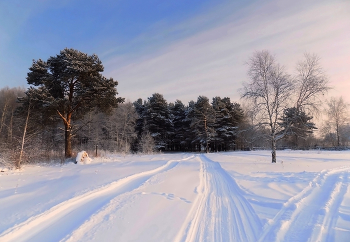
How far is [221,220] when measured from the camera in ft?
14.9

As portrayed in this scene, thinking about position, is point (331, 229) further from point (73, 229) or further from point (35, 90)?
point (35, 90)

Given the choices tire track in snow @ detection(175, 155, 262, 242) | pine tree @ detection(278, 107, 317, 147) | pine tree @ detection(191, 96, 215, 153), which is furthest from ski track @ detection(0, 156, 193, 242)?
pine tree @ detection(191, 96, 215, 153)

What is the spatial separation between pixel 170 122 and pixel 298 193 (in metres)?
39.0

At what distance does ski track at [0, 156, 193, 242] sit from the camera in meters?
3.82

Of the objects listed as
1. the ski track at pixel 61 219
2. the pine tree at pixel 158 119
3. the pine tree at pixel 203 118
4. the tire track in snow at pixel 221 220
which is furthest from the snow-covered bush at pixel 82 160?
the pine tree at pixel 158 119

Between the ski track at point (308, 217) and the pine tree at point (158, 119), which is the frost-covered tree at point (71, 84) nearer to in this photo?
the ski track at point (308, 217)

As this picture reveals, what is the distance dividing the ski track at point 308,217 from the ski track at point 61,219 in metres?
3.97

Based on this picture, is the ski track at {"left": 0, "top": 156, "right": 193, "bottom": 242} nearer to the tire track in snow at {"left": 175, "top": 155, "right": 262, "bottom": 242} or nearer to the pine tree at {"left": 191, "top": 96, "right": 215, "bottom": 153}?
the tire track in snow at {"left": 175, "top": 155, "right": 262, "bottom": 242}

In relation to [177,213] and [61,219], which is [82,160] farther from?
[177,213]

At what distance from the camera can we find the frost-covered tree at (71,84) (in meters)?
16.6

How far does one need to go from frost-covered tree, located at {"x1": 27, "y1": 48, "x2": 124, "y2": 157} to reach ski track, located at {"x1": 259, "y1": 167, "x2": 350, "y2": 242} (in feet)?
54.2

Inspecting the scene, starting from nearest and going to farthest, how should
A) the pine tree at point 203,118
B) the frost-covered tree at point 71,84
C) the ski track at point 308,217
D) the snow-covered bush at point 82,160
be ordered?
the ski track at point 308,217, the snow-covered bush at point 82,160, the frost-covered tree at point 71,84, the pine tree at point 203,118

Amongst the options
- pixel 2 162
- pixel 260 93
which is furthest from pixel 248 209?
pixel 2 162

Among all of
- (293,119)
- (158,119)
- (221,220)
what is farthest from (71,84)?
(158,119)
